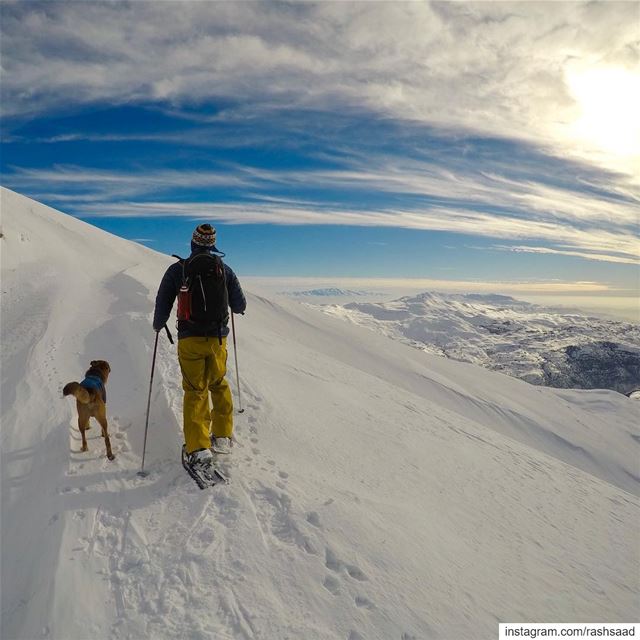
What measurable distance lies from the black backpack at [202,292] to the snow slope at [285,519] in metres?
2.41

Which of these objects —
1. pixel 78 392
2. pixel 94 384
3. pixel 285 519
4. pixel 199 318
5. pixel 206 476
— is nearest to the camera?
pixel 285 519

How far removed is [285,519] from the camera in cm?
575

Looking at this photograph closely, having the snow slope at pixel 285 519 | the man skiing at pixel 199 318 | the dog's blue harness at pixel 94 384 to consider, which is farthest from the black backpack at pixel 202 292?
the snow slope at pixel 285 519

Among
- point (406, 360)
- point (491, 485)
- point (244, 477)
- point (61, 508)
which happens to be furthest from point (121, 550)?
point (406, 360)

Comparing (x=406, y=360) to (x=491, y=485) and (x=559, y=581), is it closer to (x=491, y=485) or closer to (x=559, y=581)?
(x=491, y=485)

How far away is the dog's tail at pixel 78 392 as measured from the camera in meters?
6.51

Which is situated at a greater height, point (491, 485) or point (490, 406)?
point (491, 485)

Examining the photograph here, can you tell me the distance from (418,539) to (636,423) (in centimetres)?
3257

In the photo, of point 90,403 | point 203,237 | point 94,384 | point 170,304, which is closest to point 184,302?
point 170,304

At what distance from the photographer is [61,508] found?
5680 millimetres

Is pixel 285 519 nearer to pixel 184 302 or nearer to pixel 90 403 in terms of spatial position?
pixel 184 302

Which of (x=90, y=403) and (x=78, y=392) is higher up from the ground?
(x=78, y=392)

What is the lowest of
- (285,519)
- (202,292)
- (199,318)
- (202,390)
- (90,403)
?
(285,519)

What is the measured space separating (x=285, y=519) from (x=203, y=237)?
4.48 meters
